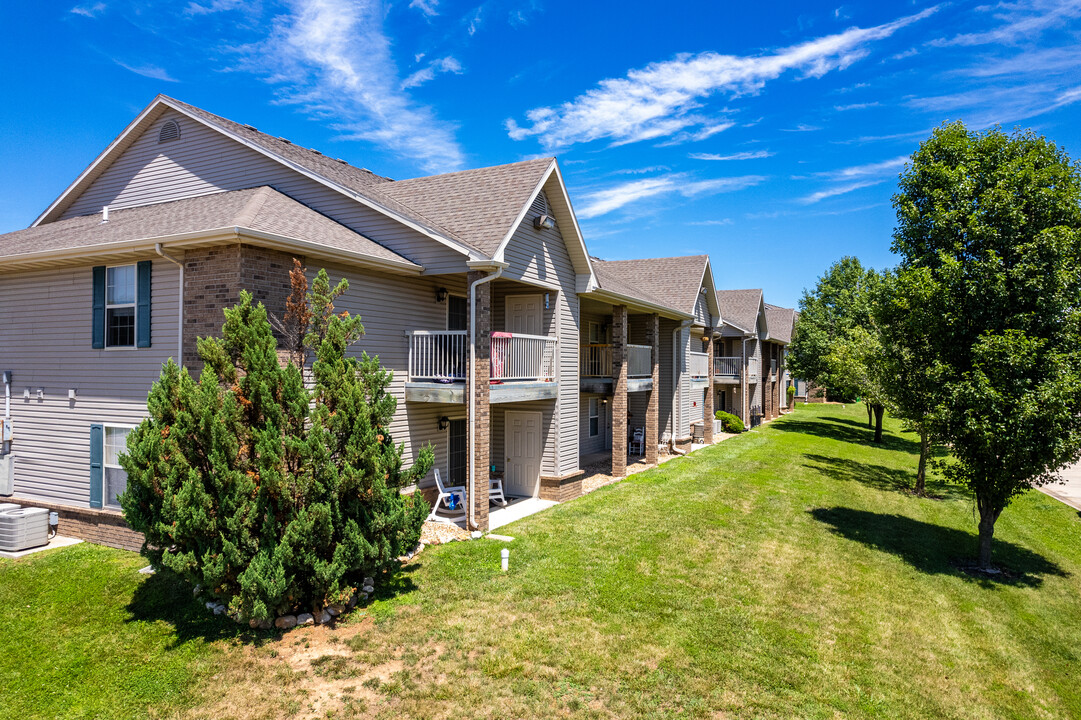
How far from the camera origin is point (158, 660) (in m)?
7.07

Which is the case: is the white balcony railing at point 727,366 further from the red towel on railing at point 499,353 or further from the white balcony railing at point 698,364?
the red towel on railing at point 499,353

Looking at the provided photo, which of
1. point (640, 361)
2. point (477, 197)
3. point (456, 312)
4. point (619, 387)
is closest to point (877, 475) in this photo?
point (640, 361)

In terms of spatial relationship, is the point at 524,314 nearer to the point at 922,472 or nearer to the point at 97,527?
the point at 97,527

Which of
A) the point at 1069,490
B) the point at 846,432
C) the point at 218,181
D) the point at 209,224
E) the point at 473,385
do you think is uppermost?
the point at 218,181

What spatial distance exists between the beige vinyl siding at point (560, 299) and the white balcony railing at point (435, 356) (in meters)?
2.29

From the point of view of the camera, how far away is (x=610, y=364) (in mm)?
21281

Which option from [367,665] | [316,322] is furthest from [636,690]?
[316,322]

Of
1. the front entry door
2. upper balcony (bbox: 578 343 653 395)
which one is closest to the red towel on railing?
the front entry door

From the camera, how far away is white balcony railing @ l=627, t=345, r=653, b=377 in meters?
20.6

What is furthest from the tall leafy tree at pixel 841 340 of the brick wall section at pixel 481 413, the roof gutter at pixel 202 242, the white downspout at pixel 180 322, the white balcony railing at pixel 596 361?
the white downspout at pixel 180 322

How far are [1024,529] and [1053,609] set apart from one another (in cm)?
655

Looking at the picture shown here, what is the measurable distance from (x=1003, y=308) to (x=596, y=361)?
12.5 metres

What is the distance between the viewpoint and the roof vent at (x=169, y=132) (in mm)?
13602

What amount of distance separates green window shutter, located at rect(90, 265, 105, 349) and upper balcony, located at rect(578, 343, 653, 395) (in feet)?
43.7
